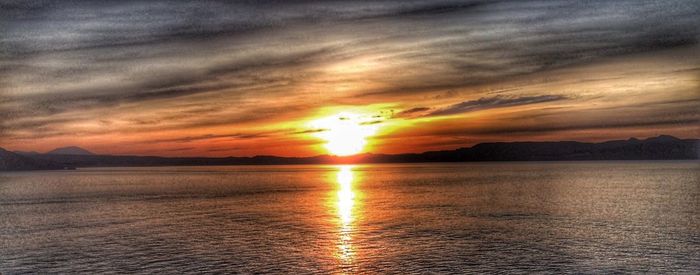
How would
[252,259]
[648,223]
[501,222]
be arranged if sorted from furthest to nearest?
[501,222]
[648,223]
[252,259]

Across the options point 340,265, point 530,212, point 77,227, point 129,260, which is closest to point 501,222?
point 530,212

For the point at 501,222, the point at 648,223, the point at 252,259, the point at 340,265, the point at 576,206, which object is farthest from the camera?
the point at 576,206

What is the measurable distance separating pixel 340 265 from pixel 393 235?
21757 mm

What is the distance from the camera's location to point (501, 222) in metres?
96.1

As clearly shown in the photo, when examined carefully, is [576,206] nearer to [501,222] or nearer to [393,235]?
[501,222]

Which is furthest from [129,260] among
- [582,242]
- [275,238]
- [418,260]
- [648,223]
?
[648,223]

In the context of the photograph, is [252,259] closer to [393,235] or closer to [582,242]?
[393,235]

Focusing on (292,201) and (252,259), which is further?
(292,201)

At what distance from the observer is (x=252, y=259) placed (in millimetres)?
64625

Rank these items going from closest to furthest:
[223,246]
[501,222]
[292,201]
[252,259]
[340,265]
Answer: [340,265] → [252,259] → [223,246] → [501,222] → [292,201]

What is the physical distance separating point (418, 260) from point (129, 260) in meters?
31.6

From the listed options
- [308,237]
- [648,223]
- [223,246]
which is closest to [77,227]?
[223,246]

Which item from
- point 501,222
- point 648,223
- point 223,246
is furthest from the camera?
point 501,222

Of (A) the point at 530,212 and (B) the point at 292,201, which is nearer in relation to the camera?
(A) the point at 530,212
